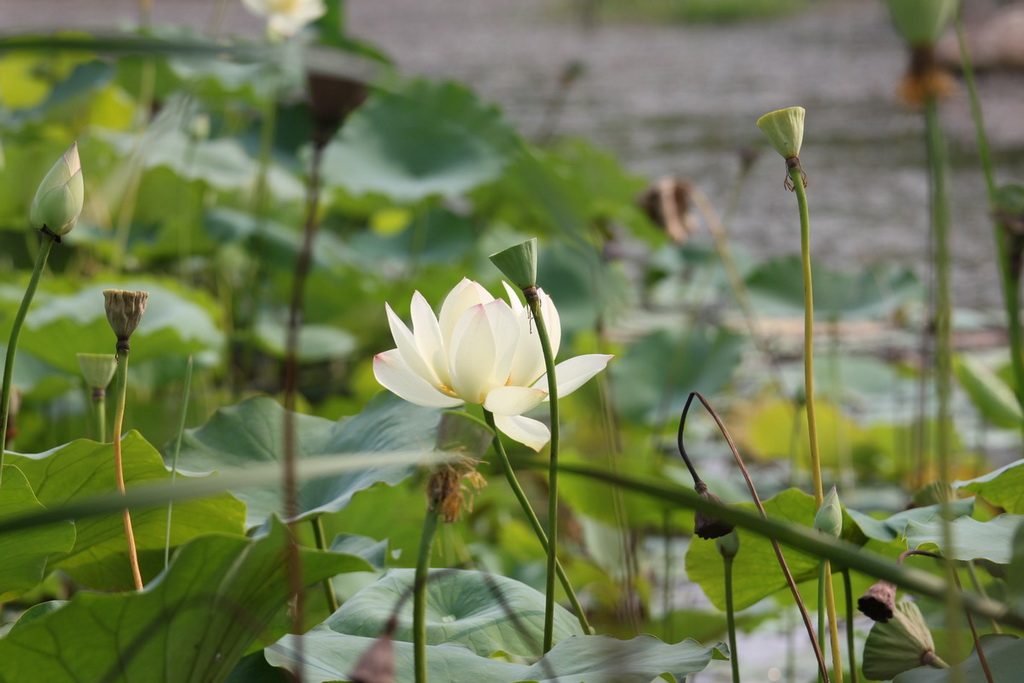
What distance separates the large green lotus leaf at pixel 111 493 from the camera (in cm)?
39

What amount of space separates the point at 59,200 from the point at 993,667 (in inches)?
13.8

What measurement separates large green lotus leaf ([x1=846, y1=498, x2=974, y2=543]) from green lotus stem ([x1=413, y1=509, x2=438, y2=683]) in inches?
8.2

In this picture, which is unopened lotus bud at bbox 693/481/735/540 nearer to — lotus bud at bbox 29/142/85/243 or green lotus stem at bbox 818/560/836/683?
green lotus stem at bbox 818/560/836/683

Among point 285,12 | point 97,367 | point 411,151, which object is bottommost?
point 97,367

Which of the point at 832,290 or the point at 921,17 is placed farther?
the point at 832,290

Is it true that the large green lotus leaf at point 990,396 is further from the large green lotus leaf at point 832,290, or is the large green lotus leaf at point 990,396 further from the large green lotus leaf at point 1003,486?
the large green lotus leaf at point 1003,486

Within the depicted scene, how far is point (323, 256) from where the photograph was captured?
1326mm

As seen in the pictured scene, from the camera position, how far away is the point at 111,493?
0.41 m

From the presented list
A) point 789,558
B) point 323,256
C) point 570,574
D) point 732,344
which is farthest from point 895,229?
point 789,558

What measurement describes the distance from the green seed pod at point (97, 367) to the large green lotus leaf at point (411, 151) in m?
0.93

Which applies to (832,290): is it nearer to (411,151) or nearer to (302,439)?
(411,151)

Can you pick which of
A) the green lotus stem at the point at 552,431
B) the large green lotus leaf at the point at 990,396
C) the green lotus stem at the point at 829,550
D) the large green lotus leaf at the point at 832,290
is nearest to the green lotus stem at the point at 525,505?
the green lotus stem at the point at 552,431

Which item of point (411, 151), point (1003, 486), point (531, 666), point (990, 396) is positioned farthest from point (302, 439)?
point (411, 151)

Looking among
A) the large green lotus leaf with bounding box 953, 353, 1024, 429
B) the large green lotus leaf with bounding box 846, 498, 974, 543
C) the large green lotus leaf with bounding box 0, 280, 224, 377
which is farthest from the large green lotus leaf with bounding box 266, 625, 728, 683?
the large green lotus leaf with bounding box 953, 353, 1024, 429
